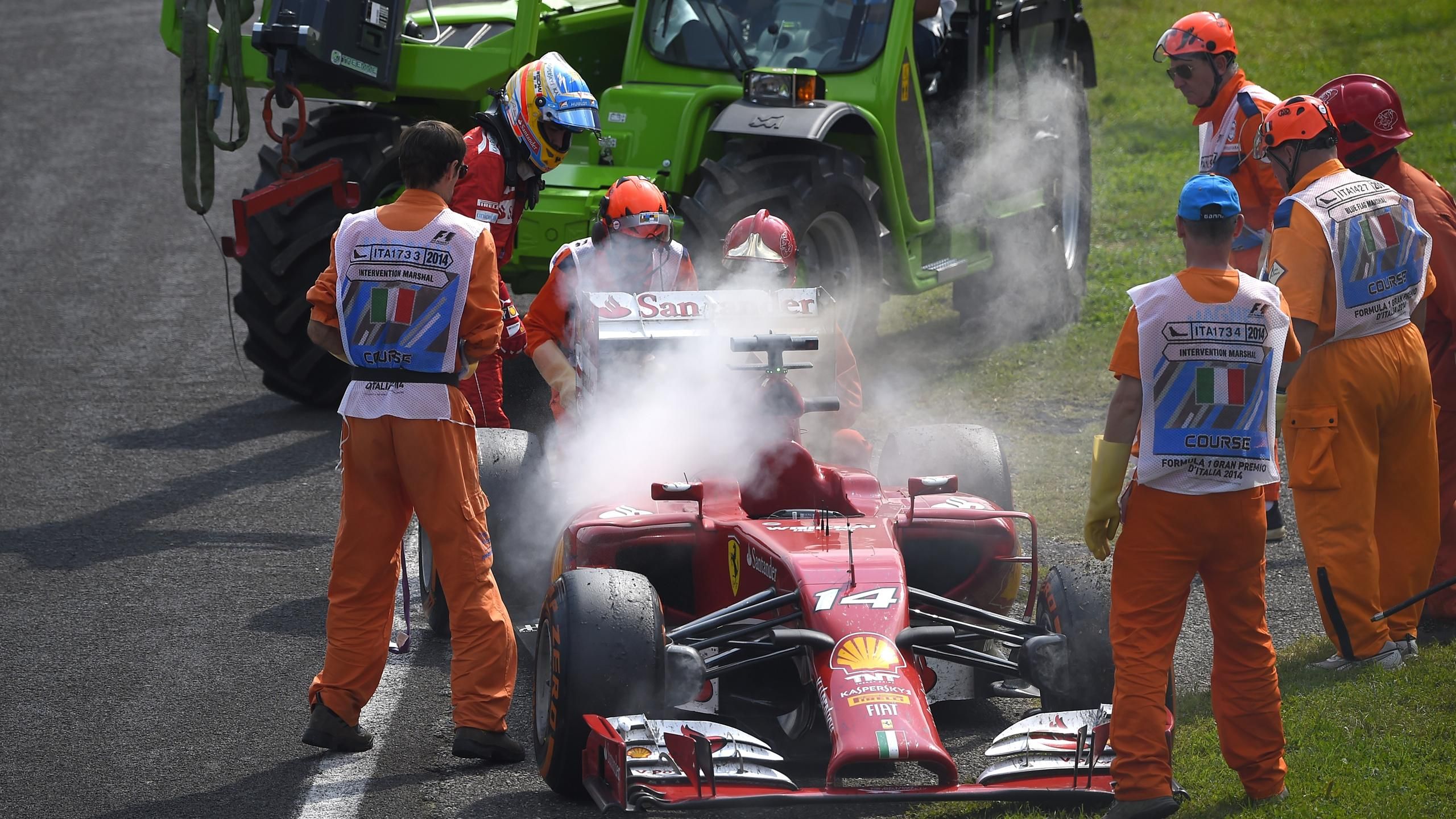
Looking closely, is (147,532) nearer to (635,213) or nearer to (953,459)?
(635,213)

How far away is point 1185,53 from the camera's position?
24.1 ft

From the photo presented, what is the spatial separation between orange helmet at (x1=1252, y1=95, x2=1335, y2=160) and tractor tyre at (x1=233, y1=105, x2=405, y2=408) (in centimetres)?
476

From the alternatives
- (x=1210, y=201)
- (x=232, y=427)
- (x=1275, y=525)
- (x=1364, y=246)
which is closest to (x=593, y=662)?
(x=1210, y=201)

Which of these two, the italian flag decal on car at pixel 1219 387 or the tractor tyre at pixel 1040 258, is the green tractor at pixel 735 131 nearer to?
the tractor tyre at pixel 1040 258

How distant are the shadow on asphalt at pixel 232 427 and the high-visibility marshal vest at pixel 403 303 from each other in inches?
169

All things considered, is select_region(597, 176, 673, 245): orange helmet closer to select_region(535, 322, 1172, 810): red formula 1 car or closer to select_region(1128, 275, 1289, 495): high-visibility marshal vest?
select_region(535, 322, 1172, 810): red formula 1 car

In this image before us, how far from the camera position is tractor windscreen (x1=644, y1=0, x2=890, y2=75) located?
31.5ft

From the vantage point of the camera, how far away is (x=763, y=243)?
23.6ft

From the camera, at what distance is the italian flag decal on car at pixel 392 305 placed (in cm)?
510

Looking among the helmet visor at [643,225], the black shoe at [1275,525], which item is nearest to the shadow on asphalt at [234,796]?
the helmet visor at [643,225]

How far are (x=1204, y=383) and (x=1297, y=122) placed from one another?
163 centimetres

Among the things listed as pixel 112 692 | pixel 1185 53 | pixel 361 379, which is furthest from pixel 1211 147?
pixel 112 692

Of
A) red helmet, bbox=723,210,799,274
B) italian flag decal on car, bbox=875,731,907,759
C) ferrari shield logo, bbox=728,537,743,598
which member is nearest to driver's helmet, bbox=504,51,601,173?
red helmet, bbox=723,210,799,274

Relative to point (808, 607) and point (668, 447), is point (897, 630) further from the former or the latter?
point (668, 447)
